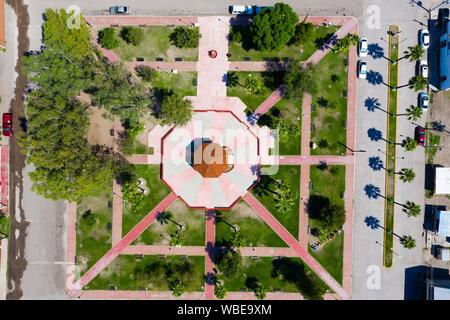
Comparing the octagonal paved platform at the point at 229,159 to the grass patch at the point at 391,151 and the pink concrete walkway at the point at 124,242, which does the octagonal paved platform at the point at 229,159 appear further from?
the grass patch at the point at 391,151

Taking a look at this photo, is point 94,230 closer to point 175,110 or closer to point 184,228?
point 184,228

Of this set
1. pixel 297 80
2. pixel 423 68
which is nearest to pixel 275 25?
pixel 297 80

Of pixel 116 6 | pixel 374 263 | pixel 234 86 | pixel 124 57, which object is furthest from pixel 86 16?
pixel 374 263

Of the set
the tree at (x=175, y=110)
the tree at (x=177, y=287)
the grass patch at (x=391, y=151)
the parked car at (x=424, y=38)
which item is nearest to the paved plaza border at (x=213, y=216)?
the tree at (x=177, y=287)

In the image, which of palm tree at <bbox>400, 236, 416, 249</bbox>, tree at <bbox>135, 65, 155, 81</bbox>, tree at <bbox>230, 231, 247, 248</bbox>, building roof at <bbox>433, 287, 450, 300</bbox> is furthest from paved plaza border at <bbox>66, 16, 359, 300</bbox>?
building roof at <bbox>433, 287, 450, 300</bbox>

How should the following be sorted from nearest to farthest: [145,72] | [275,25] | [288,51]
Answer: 1. [275,25]
2. [145,72]
3. [288,51]
